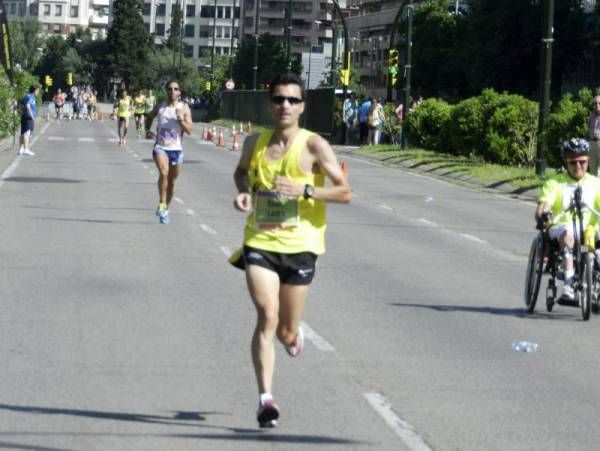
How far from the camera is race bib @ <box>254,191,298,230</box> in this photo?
7.99m

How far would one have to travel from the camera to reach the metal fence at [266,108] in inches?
2554

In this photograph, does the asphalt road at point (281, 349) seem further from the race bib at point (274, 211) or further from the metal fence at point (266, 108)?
the metal fence at point (266, 108)

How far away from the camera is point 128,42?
172 metres

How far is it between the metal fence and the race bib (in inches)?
1238

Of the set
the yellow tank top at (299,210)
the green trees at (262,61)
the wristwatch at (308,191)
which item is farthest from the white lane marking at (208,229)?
the green trees at (262,61)

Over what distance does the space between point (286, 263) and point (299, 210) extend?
10.5 inches

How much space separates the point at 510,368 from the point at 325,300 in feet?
12.0

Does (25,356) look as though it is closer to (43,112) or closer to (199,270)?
(199,270)

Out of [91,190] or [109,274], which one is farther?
[91,190]

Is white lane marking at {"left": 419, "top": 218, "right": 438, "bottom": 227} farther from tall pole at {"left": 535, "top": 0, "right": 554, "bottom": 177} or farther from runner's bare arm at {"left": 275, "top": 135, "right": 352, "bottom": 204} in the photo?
runner's bare arm at {"left": 275, "top": 135, "right": 352, "bottom": 204}

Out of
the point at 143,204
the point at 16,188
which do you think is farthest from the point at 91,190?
the point at 143,204

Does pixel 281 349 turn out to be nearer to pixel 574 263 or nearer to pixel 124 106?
pixel 574 263

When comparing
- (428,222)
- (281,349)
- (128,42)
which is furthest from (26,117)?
(128,42)

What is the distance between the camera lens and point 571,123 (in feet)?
109
